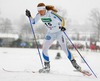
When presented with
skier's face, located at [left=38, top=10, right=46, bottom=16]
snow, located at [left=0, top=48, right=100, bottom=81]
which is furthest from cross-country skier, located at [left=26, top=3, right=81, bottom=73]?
snow, located at [left=0, top=48, right=100, bottom=81]

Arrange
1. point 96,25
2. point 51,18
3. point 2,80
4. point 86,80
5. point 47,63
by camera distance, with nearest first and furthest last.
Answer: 1. point 2,80
2. point 86,80
3. point 51,18
4. point 47,63
5. point 96,25

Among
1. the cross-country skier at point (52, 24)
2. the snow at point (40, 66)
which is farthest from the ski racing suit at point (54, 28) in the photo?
the snow at point (40, 66)

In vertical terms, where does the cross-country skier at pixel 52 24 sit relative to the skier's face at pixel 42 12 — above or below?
below

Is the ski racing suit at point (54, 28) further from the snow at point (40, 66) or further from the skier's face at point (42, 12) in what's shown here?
the snow at point (40, 66)

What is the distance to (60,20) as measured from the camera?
7.40 metres

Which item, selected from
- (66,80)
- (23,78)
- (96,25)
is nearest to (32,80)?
(23,78)

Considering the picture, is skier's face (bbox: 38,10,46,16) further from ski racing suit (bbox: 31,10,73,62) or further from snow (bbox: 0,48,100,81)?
snow (bbox: 0,48,100,81)

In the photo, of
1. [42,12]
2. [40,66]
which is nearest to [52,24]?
[42,12]

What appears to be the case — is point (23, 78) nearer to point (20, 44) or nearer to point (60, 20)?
point (60, 20)

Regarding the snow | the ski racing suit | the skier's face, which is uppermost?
the skier's face

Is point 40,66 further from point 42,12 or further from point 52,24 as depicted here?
point 42,12

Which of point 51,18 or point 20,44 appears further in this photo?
point 20,44

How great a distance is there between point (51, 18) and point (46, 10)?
0.93 feet

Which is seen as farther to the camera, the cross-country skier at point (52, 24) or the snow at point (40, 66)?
the cross-country skier at point (52, 24)
